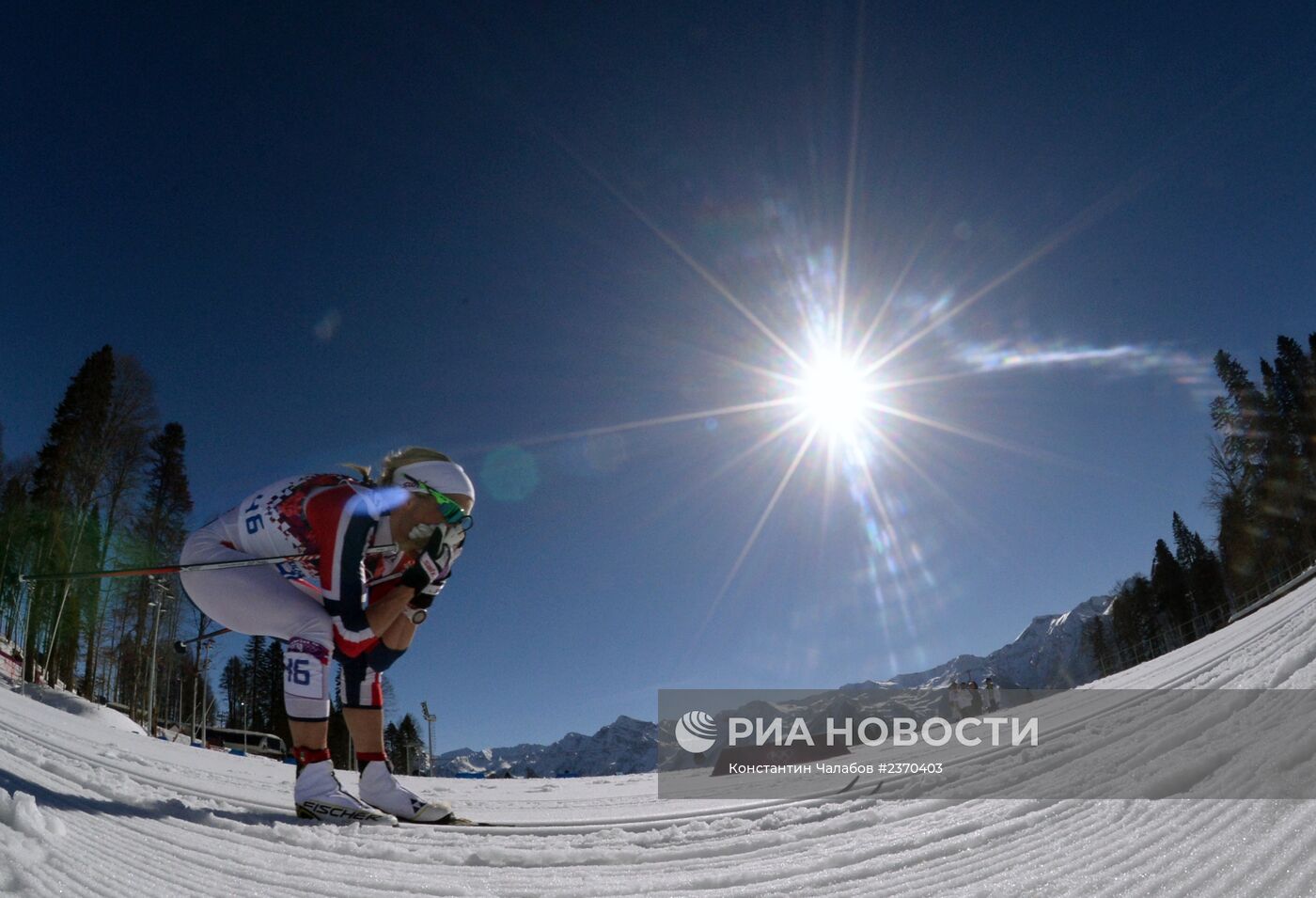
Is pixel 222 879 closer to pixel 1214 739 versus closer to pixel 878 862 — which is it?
pixel 878 862

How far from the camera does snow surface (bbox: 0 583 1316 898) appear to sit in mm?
678

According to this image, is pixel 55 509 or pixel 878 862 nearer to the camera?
pixel 878 862

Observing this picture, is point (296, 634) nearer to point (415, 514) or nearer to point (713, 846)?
point (415, 514)

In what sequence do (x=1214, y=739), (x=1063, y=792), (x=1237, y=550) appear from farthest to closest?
(x=1237, y=550) < (x=1063, y=792) < (x=1214, y=739)

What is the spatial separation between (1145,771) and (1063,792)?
191 mm

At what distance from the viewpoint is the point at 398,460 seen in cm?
264

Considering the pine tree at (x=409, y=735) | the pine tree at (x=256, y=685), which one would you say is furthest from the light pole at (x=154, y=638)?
the pine tree at (x=409, y=735)

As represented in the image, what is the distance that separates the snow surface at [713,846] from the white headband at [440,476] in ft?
3.66

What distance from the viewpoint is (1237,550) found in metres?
41.0

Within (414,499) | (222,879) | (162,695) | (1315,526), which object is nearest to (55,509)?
(162,695)

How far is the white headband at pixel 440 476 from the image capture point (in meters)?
2.53

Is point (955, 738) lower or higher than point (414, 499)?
lower

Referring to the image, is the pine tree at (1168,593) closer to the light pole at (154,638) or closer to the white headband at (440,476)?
the light pole at (154,638)

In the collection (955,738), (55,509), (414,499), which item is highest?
(55,509)
